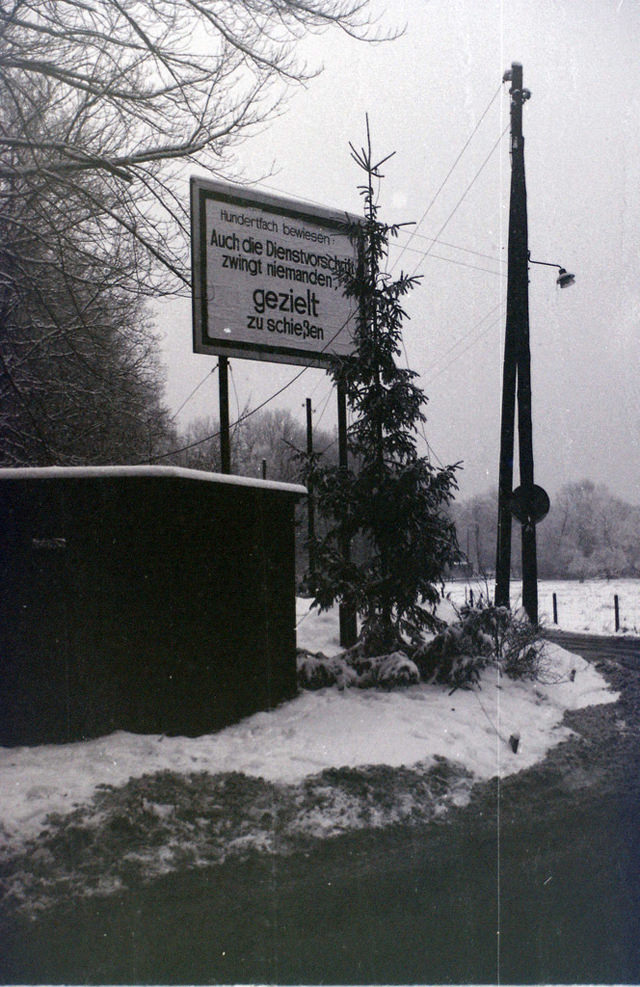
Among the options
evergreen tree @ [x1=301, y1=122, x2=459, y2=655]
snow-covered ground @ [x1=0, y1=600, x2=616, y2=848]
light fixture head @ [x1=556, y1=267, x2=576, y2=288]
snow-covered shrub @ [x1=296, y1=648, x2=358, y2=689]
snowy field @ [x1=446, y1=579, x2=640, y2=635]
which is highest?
light fixture head @ [x1=556, y1=267, x2=576, y2=288]

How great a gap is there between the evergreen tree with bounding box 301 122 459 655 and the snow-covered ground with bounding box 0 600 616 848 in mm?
A: 976

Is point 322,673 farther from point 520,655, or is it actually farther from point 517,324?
point 517,324

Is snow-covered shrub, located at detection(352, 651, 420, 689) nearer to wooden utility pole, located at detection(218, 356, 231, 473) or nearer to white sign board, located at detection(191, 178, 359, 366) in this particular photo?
wooden utility pole, located at detection(218, 356, 231, 473)

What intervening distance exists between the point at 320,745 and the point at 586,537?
5383 cm

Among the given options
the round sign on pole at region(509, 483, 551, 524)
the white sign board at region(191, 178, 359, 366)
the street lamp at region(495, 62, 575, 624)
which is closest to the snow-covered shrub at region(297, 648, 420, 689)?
the white sign board at region(191, 178, 359, 366)

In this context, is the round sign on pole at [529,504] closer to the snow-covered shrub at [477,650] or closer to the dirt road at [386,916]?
the snow-covered shrub at [477,650]

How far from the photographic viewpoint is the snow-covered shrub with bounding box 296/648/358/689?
8055 millimetres

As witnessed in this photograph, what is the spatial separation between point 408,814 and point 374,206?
6952mm

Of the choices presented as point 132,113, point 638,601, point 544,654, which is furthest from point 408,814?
point 638,601

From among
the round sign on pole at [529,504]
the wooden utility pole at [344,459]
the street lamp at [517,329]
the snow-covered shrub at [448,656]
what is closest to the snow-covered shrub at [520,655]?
the snow-covered shrub at [448,656]

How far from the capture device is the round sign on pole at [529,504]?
40.1 ft

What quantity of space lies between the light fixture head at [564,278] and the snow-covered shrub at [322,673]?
9238 millimetres

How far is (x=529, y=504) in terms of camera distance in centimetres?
1232

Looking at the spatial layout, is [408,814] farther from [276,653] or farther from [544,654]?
[544,654]
